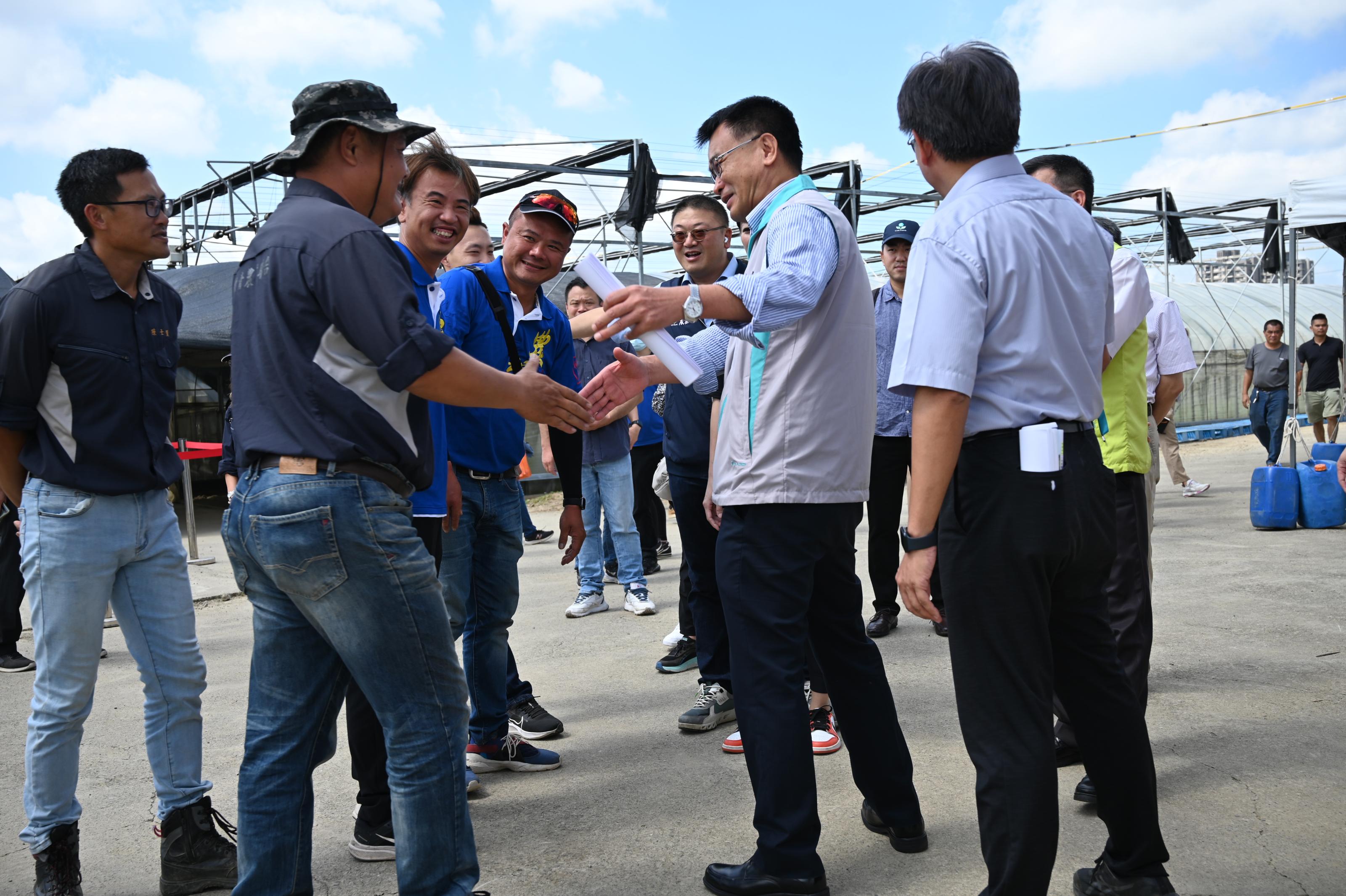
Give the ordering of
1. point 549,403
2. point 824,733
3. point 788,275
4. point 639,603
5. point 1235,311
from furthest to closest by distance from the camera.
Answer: point 1235,311, point 639,603, point 824,733, point 788,275, point 549,403

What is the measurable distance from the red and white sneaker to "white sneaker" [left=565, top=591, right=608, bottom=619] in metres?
3.03

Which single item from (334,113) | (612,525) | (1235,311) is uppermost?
(1235,311)

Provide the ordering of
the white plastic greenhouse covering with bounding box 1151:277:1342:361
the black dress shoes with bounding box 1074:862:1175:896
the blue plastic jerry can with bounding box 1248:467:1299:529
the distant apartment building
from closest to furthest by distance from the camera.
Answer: the black dress shoes with bounding box 1074:862:1175:896 < the blue plastic jerry can with bounding box 1248:467:1299:529 < the white plastic greenhouse covering with bounding box 1151:277:1342:361 < the distant apartment building

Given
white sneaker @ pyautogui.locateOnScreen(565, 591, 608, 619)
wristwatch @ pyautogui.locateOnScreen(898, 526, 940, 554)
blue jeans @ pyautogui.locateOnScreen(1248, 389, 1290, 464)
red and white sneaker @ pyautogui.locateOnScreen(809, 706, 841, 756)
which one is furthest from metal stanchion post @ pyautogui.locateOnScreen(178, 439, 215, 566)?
blue jeans @ pyautogui.locateOnScreen(1248, 389, 1290, 464)

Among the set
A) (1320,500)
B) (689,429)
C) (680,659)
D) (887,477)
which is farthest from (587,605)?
(1320,500)

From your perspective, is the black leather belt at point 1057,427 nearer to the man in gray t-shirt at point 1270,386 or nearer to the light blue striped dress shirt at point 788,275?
the light blue striped dress shirt at point 788,275

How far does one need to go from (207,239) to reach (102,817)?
14263mm

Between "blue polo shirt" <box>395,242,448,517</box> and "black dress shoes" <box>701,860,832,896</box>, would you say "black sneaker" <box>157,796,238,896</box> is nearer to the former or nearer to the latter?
"blue polo shirt" <box>395,242,448,517</box>

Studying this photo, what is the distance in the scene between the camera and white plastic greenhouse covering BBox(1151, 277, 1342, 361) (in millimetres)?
22641

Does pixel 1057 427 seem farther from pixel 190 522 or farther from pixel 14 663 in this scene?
pixel 190 522

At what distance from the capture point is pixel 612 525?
289 inches

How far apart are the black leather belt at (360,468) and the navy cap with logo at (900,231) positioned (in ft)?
14.1

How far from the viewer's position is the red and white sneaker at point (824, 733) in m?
3.90

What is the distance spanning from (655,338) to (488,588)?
4.72 ft
